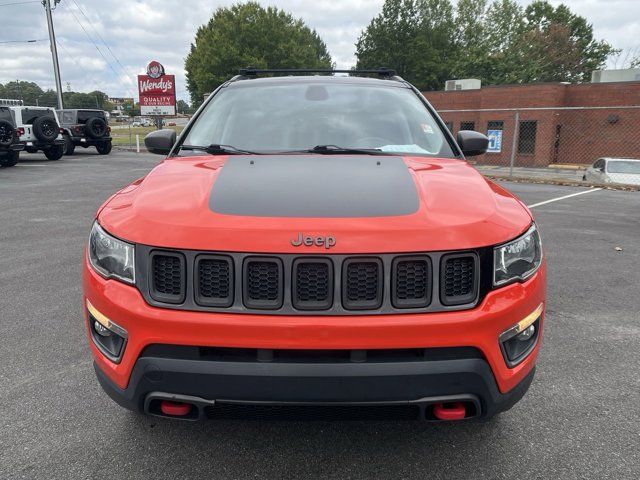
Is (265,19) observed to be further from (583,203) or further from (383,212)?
(383,212)

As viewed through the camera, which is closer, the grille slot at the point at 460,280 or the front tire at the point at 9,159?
the grille slot at the point at 460,280

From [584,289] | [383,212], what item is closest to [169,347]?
[383,212]

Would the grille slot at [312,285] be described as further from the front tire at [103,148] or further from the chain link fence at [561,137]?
the chain link fence at [561,137]

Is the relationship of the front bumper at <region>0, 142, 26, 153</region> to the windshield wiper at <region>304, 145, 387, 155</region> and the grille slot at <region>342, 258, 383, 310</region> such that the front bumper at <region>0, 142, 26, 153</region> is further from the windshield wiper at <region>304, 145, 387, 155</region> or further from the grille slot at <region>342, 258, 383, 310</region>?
the grille slot at <region>342, 258, 383, 310</region>

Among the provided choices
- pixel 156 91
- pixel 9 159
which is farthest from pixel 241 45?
pixel 9 159

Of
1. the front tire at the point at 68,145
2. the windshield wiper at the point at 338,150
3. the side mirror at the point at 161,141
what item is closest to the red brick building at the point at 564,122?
the front tire at the point at 68,145

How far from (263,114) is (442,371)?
79.5 inches

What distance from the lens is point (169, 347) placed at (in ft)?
5.82

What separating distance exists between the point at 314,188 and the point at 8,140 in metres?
17.7

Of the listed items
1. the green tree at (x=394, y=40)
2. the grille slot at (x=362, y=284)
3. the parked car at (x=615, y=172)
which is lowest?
the parked car at (x=615, y=172)

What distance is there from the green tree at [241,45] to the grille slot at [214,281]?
1935 inches

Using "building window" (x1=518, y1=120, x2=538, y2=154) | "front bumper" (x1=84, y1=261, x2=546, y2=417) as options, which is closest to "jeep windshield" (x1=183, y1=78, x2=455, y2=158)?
"front bumper" (x1=84, y1=261, x2=546, y2=417)

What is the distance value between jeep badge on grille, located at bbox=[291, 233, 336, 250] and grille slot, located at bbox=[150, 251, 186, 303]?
421mm

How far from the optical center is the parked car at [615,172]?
15.5 meters
